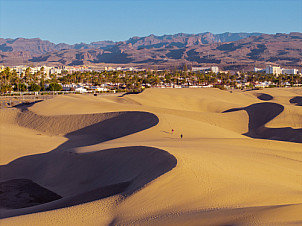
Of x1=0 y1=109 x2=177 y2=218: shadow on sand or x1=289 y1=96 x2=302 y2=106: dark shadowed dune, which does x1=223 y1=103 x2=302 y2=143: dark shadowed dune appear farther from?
x1=289 y1=96 x2=302 y2=106: dark shadowed dune

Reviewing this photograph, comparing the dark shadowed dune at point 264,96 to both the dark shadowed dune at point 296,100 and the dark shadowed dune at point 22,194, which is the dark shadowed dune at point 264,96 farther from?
the dark shadowed dune at point 22,194

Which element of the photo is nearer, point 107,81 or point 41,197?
point 41,197

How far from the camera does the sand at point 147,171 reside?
13.2 metres

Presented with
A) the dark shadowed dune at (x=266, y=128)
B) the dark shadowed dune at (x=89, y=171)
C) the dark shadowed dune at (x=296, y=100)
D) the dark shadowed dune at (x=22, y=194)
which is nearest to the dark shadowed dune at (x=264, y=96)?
the dark shadowed dune at (x=296, y=100)

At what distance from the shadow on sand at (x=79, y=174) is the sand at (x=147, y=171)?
74mm

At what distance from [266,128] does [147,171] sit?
25782 mm

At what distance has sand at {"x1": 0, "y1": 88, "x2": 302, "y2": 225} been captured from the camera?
1321 centimetres

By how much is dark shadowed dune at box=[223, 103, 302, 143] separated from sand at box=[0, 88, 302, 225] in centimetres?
21

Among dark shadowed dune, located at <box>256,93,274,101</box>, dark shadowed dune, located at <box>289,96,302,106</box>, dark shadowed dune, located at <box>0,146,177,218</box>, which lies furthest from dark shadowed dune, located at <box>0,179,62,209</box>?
dark shadowed dune, located at <box>256,93,274,101</box>

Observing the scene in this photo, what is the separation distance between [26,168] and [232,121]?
1020 inches

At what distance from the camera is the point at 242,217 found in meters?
11.6

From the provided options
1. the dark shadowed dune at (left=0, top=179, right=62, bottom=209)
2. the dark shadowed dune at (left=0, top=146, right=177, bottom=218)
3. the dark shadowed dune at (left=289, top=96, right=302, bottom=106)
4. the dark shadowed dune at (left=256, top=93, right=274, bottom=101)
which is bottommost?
the dark shadowed dune at (left=256, top=93, right=274, bottom=101)

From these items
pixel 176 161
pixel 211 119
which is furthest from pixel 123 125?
pixel 176 161

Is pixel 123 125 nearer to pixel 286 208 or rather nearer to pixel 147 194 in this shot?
pixel 147 194
